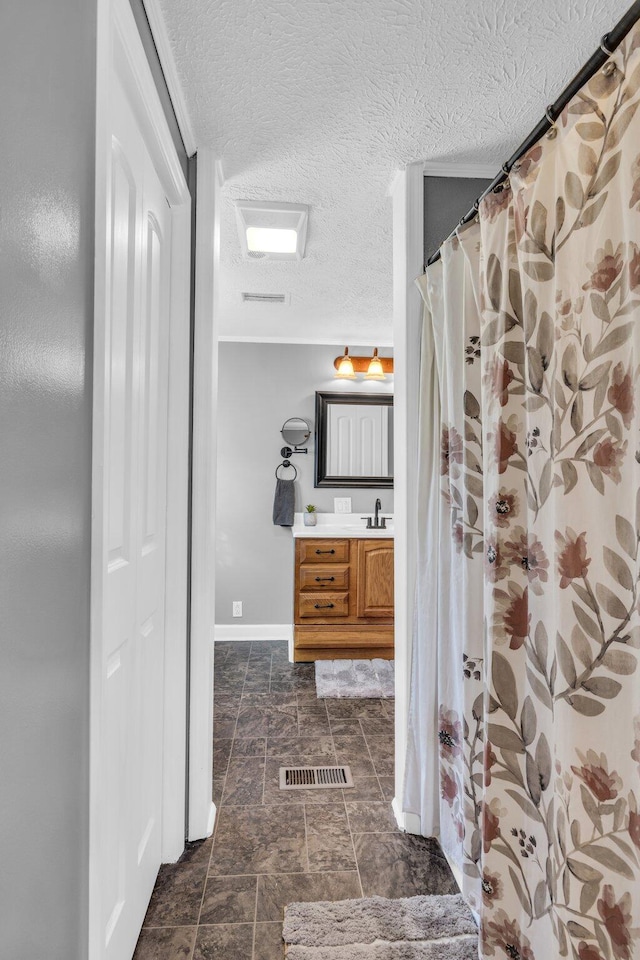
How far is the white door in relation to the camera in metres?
1.16

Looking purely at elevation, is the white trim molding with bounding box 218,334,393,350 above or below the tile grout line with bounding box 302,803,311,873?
above

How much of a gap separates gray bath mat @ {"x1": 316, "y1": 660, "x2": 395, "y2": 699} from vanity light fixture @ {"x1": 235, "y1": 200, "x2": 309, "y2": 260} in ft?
8.18

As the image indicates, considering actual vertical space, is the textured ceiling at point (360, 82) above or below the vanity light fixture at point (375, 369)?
above

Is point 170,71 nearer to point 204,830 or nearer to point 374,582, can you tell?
point 204,830

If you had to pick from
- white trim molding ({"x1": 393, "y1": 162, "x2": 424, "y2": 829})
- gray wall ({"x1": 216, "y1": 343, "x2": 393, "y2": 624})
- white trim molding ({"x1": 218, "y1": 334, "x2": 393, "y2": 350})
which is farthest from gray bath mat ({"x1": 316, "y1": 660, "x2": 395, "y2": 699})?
white trim molding ({"x1": 218, "y1": 334, "x2": 393, "y2": 350})

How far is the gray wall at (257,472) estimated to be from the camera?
4.29 meters

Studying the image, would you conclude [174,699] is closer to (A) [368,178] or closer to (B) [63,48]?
(B) [63,48]

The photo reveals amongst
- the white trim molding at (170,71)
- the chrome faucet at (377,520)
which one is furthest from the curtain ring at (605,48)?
the chrome faucet at (377,520)

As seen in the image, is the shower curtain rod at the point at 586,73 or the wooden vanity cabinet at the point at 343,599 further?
the wooden vanity cabinet at the point at 343,599

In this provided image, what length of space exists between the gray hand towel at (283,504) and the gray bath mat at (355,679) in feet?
3.67

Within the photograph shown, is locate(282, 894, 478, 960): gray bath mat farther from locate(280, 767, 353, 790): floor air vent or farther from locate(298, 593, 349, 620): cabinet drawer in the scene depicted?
locate(298, 593, 349, 620): cabinet drawer

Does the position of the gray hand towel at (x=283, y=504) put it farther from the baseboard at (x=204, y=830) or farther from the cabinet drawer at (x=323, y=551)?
the baseboard at (x=204, y=830)

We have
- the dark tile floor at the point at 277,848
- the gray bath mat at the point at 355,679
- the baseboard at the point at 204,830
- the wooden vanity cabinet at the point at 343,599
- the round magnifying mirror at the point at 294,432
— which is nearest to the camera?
the dark tile floor at the point at 277,848

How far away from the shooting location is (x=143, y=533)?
1493 millimetres
